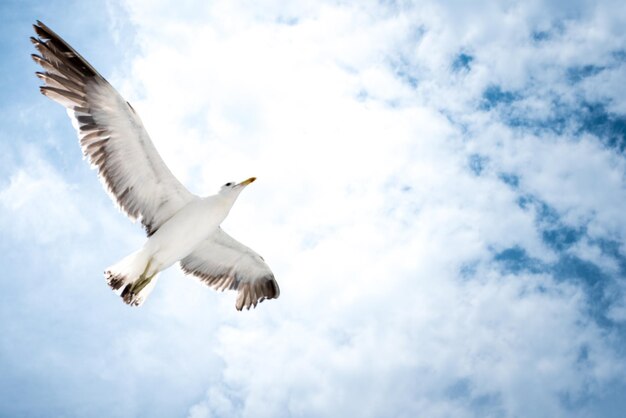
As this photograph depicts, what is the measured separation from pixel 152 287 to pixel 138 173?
6.18 feet

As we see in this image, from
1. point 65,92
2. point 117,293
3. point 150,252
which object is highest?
point 65,92

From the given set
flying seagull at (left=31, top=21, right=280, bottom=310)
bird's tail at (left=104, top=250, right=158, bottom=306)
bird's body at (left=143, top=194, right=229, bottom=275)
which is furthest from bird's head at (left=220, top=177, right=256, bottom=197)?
bird's tail at (left=104, top=250, right=158, bottom=306)

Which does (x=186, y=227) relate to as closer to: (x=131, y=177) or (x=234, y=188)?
(x=234, y=188)

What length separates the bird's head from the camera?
1006 centimetres

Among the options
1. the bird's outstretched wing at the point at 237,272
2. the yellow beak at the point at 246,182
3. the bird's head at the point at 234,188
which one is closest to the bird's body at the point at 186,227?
the bird's head at the point at 234,188

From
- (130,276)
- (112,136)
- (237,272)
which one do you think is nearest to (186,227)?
(130,276)

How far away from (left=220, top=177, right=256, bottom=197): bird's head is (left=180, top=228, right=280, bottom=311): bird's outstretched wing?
1.60 meters

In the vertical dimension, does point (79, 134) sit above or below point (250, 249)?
below

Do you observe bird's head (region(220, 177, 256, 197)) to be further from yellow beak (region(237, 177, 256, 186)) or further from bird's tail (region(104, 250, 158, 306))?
bird's tail (region(104, 250, 158, 306))

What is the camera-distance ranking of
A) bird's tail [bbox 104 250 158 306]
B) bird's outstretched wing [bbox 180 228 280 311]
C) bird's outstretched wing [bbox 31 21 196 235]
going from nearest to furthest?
bird's outstretched wing [bbox 31 21 196 235] → bird's tail [bbox 104 250 158 306] → bird's outstretched wing [bbox 180 228 280 311]

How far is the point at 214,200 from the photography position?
9.98 metres

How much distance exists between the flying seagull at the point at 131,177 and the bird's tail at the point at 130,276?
1 cm

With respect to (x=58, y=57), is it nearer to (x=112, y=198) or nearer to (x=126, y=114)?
(x=126, y=114)

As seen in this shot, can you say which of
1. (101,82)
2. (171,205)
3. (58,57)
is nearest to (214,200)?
(171,205)
